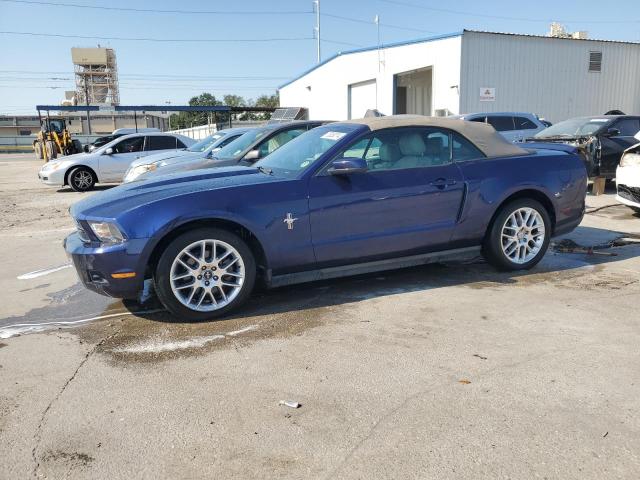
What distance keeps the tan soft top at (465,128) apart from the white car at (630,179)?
345cm

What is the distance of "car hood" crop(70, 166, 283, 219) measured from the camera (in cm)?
432

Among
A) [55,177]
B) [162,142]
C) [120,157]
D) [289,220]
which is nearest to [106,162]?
[120,157]

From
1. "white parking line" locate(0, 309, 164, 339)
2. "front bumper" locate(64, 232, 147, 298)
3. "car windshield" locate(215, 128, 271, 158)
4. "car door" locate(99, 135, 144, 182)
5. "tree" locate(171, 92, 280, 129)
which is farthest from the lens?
"tree" locate(171, 92, 280, 129)

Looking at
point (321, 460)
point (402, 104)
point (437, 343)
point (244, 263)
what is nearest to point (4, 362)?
point (244, 263)

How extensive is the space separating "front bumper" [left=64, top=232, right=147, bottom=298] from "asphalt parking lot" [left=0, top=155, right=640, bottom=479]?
357 mm

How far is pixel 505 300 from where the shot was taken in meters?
4.81

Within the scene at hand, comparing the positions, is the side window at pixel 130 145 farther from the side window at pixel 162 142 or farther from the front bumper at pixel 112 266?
the front bumper at pixel 112 266

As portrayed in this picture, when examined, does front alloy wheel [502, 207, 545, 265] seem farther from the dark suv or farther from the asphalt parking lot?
the dark suv

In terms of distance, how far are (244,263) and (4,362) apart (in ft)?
5.98

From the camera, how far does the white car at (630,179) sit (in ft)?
26.5

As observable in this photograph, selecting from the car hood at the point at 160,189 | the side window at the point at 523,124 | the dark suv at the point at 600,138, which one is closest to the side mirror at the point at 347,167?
the car hood at the point at 160,189

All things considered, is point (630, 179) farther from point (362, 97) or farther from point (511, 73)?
point (362, 97)

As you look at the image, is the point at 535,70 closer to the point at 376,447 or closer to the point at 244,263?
the point at 244,263

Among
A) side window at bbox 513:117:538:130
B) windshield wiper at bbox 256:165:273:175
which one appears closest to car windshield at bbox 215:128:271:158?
windshield wiper at bbox 256:165:273:175
